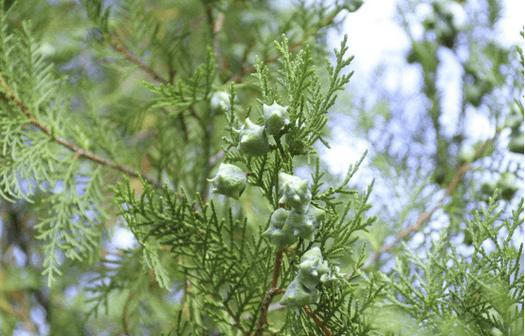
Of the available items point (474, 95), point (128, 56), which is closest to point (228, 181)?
point (128, 56)

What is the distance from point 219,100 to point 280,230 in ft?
1.05

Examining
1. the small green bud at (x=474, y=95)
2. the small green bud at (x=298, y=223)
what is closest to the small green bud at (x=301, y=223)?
the small green bud at (x=298, y=223)

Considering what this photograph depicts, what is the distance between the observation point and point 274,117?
0.60 meters

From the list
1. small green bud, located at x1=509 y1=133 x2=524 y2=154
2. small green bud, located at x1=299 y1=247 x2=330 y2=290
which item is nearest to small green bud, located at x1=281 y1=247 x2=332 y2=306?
small green bud, located at x1=299 y1=247 x2=330 y2=290

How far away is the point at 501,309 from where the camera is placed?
60 centimetres

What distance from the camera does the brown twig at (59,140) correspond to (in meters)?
0.87

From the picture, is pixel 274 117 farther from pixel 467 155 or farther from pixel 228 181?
pixel 467 155

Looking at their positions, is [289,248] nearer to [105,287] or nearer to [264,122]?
[264,122]

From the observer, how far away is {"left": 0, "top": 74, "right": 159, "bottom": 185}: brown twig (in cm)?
87

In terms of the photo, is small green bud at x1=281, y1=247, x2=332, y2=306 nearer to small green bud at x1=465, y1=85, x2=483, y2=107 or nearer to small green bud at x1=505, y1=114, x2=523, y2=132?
small green bud at x1=505, y1=114, x2=523, y2=132

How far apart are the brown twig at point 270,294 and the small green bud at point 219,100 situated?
Result: 28cm

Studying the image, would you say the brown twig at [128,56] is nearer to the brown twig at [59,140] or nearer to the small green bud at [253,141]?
the brown twig at [59,140]

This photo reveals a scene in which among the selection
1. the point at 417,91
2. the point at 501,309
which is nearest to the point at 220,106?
the point at 501,309

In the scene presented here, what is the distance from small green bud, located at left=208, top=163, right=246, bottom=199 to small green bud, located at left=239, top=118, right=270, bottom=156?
0.02m
